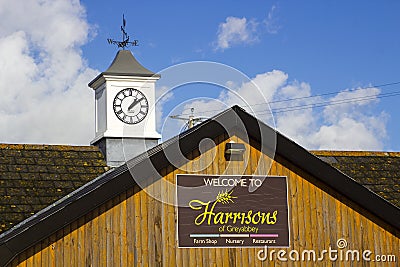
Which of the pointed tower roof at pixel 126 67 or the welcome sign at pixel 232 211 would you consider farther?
the pointed tower roof at pixel 126 67

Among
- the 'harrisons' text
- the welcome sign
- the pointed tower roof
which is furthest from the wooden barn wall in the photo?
the pointed tower roof

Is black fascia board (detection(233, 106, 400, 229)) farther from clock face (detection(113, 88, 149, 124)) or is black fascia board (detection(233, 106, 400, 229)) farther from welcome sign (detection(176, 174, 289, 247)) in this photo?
clock face (detection(113, 88, 149, 124))

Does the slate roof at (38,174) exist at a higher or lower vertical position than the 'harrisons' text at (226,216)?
higher

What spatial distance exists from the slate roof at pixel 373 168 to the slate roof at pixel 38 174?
4957 mm

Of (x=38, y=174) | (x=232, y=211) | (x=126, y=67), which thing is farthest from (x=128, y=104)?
(x=232, y=211)

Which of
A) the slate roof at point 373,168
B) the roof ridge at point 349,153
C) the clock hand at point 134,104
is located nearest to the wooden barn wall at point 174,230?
the slate roof at point 373,168

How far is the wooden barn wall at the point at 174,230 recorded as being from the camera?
13055mm

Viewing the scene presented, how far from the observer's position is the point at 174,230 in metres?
13.7

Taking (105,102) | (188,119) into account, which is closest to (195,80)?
(188,119)

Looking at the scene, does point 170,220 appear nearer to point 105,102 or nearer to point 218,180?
point 218,180

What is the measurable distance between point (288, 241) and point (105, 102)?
678 cm

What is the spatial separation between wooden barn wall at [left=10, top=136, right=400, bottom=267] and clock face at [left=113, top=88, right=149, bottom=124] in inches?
220

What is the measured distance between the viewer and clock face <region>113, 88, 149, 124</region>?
63.7ft

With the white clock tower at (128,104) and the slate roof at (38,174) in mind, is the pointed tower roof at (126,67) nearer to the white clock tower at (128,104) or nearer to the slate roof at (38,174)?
the white clock tower at (128,104)
